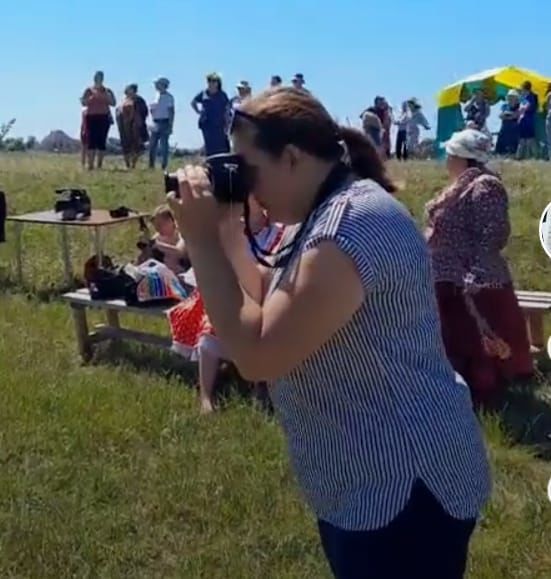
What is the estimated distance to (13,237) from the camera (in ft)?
40.4

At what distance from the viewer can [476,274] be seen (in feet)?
21.3

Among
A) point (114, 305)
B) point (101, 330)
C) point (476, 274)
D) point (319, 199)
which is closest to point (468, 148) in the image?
point (476, 274)

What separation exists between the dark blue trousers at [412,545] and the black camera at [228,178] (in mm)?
629

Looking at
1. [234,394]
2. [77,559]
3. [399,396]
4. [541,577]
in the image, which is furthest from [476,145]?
[399,396]

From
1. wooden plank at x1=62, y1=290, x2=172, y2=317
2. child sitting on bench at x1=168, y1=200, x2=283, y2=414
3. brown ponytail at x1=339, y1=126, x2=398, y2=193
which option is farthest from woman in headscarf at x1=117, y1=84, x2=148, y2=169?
brown ponytail at x1=339, y1=126, x2=398, y2=193

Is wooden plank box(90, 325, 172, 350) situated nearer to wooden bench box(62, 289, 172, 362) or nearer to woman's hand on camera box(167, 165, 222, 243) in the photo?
wooden bench box(62, 289, 172, 362)

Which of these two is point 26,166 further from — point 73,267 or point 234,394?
point 234,394

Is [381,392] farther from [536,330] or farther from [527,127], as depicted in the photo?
[527,127]

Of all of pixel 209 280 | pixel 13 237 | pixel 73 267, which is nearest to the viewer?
pixel 209 280

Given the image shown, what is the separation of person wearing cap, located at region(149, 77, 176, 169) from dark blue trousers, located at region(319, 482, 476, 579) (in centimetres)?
1585

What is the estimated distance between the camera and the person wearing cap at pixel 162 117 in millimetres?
18125

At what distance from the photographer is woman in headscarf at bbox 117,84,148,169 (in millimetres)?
18938

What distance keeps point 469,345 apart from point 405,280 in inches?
175

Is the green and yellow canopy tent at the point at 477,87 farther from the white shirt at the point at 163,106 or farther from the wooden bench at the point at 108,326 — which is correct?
the wooden bench at the point at 108,326
